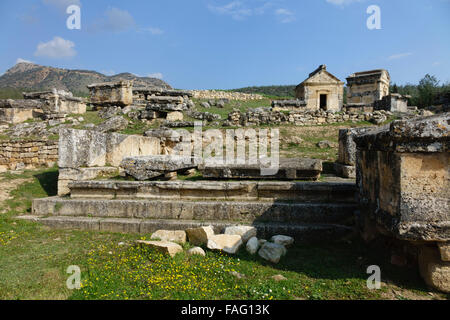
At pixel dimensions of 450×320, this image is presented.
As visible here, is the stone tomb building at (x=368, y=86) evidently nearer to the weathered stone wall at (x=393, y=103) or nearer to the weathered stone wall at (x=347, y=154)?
the weathered stone wall at (x=393, y=103)

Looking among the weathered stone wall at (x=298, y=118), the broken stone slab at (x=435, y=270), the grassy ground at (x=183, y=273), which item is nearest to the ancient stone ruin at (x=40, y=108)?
the weathered stone wall at (x=298, y=118)

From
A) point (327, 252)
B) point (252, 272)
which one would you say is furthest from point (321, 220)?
point (252, 272)

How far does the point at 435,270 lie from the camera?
8.34 feet

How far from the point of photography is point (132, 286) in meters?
2.72

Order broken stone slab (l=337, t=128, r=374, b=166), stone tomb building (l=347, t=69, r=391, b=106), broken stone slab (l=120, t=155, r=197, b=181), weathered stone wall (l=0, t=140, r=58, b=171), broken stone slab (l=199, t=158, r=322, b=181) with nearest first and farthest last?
broken stone slab (l=199, t=158, r=322, b=181) < broken stone slab (l=120, t=155, r=197, b=181) < broken stone slab (l=337, t=128, r=374, b=166) < weathered stone wall (l=0, t=140, r=58, b=171) < stone tomb building (l=347, t=69, r=391, b=106)

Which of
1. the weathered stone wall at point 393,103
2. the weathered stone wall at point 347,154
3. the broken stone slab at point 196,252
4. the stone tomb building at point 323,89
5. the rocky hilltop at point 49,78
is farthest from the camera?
the rocky hilltop at point 49,78

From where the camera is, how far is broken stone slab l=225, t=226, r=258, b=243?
150 inches

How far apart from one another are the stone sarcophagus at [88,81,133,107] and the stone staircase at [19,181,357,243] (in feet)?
30.9

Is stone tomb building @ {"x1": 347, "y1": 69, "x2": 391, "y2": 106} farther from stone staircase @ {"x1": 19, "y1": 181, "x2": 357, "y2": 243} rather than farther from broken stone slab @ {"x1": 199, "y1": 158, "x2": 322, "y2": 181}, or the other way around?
stone staircase @ {"x1": 19, "y1": 181, "x2": 357, "y2": 243}

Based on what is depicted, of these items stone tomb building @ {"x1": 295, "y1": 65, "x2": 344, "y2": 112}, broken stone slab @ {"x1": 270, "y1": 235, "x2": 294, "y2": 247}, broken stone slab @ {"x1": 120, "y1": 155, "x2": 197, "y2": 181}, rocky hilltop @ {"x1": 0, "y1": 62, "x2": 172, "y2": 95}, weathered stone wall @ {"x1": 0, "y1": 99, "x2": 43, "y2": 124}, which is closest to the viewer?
broken stone slab @ {"x1": 270, "y1": 235, "x2": 294, "y2": 247}

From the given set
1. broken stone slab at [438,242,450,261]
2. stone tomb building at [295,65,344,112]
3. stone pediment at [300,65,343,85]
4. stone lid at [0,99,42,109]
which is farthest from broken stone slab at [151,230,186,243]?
stone pediment at [300,65,343,85]

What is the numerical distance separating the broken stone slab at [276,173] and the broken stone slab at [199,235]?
4.31ft

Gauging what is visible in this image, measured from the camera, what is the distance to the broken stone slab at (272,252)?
3290mm
